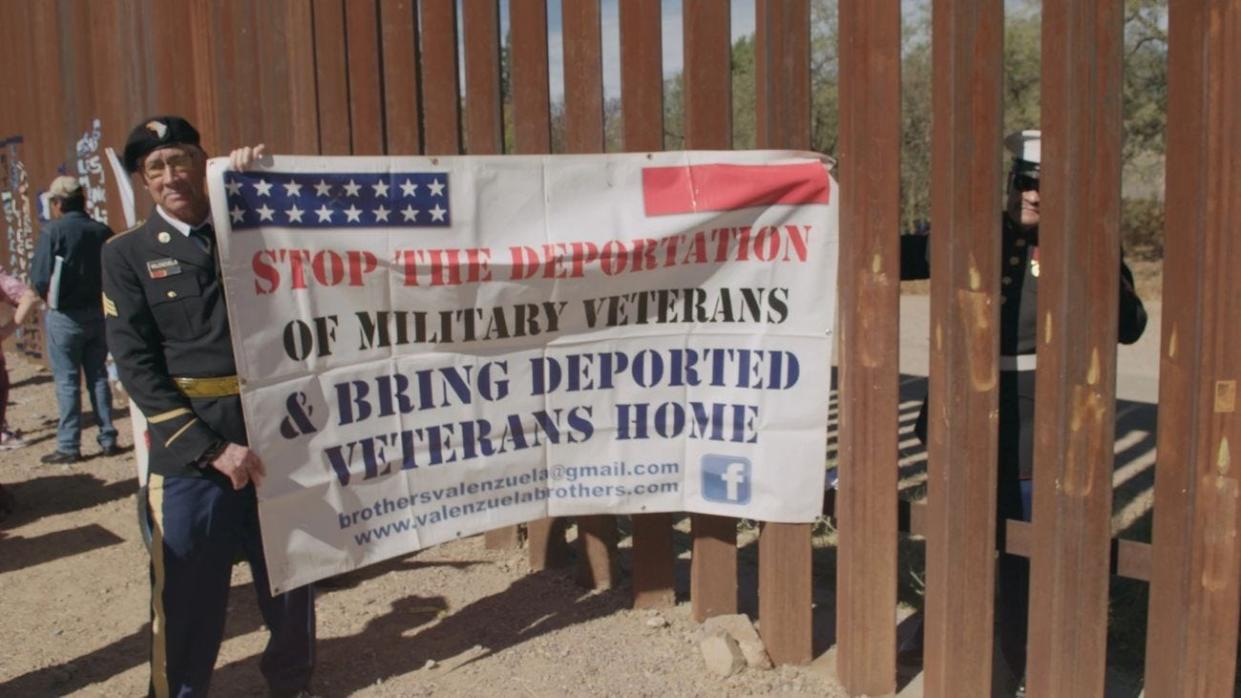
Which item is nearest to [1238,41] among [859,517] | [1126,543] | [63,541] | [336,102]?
[1126,543]

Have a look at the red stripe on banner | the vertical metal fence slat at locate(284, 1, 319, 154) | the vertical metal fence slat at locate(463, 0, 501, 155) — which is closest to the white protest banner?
the red stripe on banner

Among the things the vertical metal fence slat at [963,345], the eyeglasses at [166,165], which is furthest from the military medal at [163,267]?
the vertical metal fence slat at [963,345]

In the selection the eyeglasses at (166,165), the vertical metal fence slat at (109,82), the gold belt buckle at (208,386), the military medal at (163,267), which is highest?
the vertical metal fence slat at (109,82)

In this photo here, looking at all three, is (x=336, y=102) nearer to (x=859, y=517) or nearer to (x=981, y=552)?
(x=859, y=517)

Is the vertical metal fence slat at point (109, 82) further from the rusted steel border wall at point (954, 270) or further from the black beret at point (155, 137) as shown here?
the black beret at point (155, 137)

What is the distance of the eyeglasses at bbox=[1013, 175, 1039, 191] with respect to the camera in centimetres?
363

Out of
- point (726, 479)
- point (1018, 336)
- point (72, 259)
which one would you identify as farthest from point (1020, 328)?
point (72, 259)

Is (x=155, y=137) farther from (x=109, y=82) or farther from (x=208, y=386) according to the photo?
(x=109, y=82)

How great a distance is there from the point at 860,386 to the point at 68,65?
29.0ft

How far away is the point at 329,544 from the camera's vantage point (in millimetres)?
3863

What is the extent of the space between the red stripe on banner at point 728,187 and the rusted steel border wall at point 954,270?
0.12m

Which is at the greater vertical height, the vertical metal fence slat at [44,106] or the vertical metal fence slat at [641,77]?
the vertical metal fence slat at [44,106]

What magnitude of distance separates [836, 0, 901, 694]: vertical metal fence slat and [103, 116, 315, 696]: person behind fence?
1.90m

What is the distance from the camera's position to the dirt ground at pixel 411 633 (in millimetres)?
4137
